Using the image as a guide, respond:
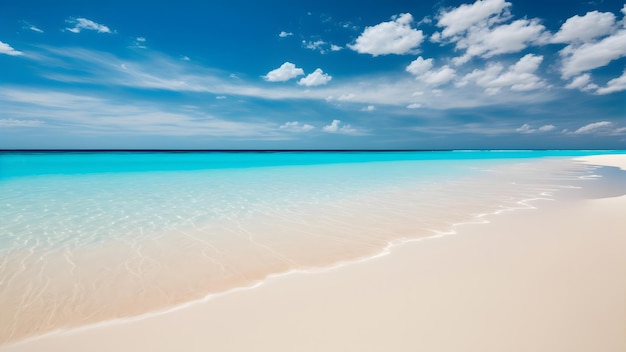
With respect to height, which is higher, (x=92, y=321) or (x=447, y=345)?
(x=447, y=345)

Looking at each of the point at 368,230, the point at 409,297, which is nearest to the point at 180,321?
the point at 409,297

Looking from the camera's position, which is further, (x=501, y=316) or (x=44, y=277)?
(x=44, y=277)

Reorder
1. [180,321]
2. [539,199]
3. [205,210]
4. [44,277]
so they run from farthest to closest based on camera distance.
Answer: [539,199]
[205,210]
[44,277]
[180,321]

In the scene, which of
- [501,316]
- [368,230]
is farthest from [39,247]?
[501,316]

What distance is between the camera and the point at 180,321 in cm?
272

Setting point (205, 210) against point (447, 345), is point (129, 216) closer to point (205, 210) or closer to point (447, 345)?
point (205, 210)

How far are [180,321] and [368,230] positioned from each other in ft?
12.4

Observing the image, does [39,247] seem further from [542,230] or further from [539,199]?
[539,199]

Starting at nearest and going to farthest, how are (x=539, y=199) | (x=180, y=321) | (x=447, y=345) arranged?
(x=447, y=345) → (x=180, y=321) → (x=539, y=199)

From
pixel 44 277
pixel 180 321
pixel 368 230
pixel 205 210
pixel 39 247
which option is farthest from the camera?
pixel 205 210

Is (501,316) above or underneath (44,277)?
above

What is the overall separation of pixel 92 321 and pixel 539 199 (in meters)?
10.5

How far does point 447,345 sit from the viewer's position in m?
2.24

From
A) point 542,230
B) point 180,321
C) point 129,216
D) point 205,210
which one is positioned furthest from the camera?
point 205,210
